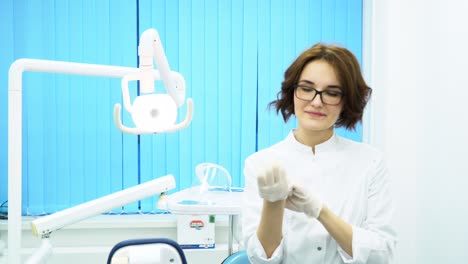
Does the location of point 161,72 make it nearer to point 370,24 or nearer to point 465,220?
point 465,220

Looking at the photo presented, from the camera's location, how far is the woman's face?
3.44ft

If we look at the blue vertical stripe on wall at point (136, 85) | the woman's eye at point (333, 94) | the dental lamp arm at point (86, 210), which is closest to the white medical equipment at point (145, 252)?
the dental lamp arm at point (86, 210)

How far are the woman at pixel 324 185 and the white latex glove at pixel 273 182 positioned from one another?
0.07 m

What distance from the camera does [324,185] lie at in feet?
3.69

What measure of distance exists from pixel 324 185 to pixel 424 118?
1.32 m

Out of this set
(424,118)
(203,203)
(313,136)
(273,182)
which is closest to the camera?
(273,182)

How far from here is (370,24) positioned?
2.56 m

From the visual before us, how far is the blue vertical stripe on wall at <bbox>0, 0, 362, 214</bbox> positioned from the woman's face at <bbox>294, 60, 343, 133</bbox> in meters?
1.40

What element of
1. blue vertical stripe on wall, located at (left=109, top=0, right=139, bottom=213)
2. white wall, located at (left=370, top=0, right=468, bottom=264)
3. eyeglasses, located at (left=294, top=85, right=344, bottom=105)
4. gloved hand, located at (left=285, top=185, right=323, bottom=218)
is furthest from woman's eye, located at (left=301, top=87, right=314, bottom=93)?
blue vertical stripe on wall, located at (left=109, top=0, right=139, bottom=213)

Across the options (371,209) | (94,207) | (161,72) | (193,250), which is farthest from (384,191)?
(193,250)

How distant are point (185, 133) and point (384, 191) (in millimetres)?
1606

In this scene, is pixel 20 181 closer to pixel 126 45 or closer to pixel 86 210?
pixel 86 210

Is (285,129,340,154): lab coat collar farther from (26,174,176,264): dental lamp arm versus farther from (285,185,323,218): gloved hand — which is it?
(26,174,176,264): dental lamp arm

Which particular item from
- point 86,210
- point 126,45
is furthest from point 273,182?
point 126,45
